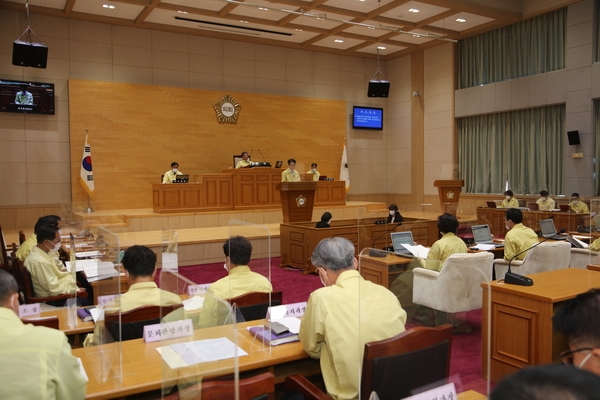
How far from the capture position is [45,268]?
14.0 feet

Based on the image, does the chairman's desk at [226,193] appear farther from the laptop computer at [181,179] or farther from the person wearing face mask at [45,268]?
the person wearing face mask at [45,268]

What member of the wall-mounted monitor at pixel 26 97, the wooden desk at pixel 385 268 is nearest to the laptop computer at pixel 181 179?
the wall-mounted monitor at pixel 26 97

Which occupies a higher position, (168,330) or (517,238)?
(517,238)

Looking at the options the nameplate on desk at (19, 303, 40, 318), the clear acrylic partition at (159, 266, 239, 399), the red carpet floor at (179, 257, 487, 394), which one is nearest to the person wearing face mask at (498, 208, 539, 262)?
the red carpet floor at (179, 257, 487, 394)

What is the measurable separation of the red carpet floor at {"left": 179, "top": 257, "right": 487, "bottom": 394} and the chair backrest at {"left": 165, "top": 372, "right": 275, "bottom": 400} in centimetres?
75

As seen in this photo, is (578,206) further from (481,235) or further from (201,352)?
(201,352)

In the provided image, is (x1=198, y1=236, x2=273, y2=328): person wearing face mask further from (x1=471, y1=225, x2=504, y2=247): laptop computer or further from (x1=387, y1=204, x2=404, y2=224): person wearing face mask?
(x1=387, y1=204, x2=404, y2=224): person wearing face mask

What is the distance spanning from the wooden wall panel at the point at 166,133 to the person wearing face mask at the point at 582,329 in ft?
35.8

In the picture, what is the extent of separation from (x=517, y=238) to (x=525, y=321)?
2159 millimetres

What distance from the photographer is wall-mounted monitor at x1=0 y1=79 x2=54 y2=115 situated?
10.4 meters

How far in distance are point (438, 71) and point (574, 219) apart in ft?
20.5

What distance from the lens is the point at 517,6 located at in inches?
449

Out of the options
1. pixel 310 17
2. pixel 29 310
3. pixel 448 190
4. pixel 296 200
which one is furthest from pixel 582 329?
pixel 310 17

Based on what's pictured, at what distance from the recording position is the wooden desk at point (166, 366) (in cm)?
176
